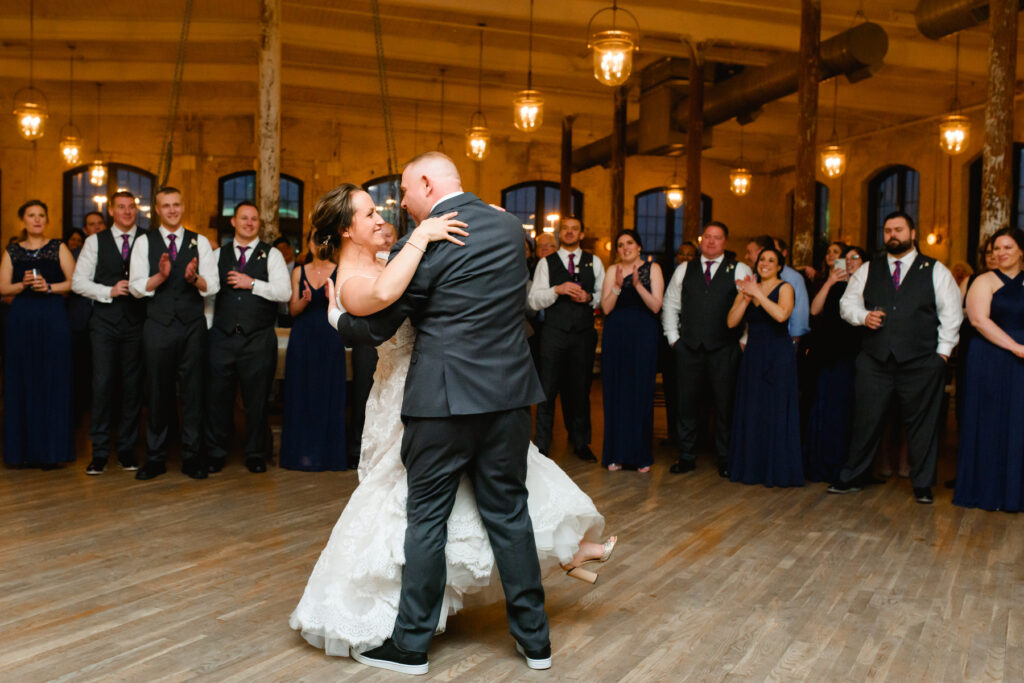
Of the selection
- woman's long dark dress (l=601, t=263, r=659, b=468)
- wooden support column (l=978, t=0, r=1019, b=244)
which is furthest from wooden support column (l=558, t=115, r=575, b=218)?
woman's long dark dress (l=601, t=263, r=659, b=468)

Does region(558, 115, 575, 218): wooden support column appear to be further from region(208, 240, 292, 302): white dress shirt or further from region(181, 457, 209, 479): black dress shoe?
region(181, 457, 209, 479): black dress shoe

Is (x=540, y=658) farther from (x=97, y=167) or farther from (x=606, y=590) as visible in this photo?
(x=97, y=167)

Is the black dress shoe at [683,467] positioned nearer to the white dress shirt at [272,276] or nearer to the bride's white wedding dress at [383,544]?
the white dress shirt at [272,276]

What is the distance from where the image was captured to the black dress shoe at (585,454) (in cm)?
647

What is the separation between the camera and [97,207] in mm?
18562

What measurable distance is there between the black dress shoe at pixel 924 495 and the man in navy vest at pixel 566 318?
2.04 metres

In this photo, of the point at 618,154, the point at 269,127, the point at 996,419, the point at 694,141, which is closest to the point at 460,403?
the point at 996,419

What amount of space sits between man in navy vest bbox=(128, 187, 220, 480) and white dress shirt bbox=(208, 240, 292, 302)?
0.17 meters

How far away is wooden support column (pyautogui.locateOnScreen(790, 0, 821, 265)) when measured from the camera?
9242 mm

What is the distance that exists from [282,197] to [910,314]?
16.1m

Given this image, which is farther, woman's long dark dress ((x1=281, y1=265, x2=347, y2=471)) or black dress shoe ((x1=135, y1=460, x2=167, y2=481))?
woman's long dark dress ((x1=281, y1=265, x2=347, y2=471))

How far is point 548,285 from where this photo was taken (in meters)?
6.37

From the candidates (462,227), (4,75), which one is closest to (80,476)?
(462,227)

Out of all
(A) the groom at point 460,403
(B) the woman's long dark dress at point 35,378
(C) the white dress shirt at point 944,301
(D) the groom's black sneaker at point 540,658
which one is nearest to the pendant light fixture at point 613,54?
(C) the white dress shirt at point 944,301
